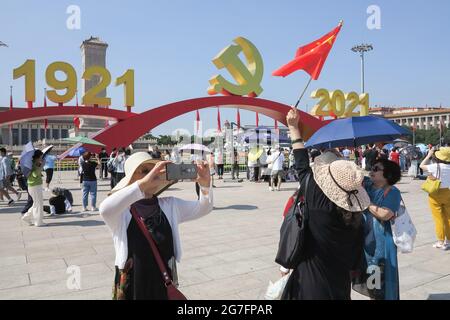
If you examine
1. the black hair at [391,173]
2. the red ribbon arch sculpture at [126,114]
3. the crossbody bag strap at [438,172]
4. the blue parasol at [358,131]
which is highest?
the red ribbon arch sculpture at [126,114]

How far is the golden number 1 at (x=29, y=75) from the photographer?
14305 mm

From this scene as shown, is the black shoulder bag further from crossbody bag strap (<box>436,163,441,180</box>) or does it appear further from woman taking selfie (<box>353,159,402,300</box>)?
crossbody bag strap (<box>436,163,441,180</box>)

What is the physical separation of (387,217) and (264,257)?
2562 mm

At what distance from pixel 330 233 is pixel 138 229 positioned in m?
1.07

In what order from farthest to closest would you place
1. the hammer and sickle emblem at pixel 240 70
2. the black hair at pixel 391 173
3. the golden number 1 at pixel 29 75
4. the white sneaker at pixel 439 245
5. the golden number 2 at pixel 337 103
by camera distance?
1. the golden number 2 at pixel 337 103
2. the hammer and sickle emblem at pixel 240 70
3. the golden number 1 at pixel 29 75
4. the white sneaker at pixel 439 245
5. the black hair at pixel 391 173

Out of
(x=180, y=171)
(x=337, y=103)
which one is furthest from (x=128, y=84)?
(x=180, y=171)

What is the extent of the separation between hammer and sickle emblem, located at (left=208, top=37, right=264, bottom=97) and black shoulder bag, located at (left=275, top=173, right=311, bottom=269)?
14.3 metres

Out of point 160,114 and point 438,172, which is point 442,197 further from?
point 160,114

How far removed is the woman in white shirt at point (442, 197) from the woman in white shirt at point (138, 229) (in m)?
4.27

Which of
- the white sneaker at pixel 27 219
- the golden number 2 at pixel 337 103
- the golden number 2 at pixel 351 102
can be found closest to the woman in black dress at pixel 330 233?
the white sneaker at pixel 27 219

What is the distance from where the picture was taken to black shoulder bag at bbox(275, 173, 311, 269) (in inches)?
85.4

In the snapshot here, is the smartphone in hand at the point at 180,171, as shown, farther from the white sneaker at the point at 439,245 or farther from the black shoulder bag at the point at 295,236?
the white sneaker at the point at 439,245

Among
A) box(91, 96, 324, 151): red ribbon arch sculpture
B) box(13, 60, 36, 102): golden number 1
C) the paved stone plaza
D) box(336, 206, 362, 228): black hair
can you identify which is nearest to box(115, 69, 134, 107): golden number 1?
box(91, 96, 324, 151): red ribbon arch sculpture

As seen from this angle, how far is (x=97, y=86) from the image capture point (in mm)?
15703
